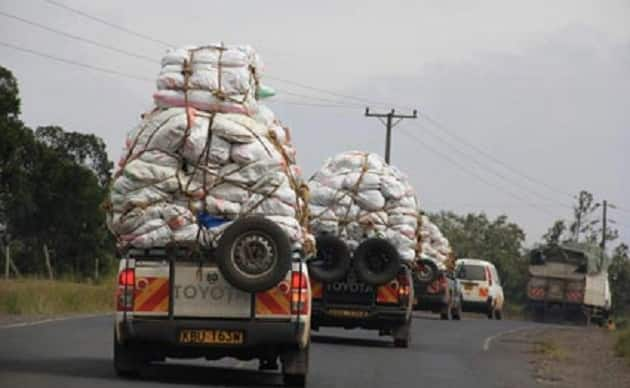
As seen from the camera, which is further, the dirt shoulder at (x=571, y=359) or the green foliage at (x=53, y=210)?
the green foliage at (x=53, y=210)

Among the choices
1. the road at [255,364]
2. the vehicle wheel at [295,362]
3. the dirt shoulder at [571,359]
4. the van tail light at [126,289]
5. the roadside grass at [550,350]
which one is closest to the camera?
the van tail light at [126,289]

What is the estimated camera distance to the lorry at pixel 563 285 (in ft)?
202

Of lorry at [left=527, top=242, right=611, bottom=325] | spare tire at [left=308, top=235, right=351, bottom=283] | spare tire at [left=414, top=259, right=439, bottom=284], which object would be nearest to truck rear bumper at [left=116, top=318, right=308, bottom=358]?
spare tire at [left=308, top=235, right=351, bottom=283]

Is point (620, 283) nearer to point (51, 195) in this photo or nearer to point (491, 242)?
point (491, 242)

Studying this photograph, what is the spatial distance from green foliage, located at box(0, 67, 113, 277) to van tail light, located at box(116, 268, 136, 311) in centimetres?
3490

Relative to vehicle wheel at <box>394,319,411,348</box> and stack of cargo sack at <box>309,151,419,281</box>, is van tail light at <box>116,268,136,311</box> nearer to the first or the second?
vehicle wheel at <box>394,319,411,348</box>

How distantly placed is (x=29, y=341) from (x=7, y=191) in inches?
1145

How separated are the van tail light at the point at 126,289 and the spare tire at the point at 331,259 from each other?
9.90 meters

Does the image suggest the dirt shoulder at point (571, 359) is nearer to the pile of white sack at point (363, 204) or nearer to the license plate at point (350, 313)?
the license plate at point (350, 313)

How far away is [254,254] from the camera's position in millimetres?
16266

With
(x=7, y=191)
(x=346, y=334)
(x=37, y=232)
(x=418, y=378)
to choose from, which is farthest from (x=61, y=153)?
(x=418, y=378)

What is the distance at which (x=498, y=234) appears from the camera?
381ft

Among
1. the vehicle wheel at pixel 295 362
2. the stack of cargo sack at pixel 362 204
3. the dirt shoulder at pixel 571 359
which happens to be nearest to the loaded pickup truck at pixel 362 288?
the stack of cargo sack at pixel 362 204

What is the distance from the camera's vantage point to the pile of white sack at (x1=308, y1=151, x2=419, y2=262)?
28.3 meters
